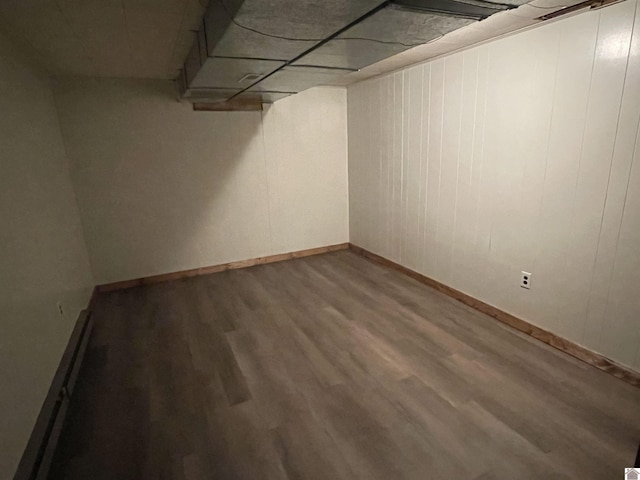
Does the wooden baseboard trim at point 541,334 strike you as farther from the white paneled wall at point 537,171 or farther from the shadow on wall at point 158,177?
the shadow on wall at point 158,177

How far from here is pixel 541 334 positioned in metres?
2.68

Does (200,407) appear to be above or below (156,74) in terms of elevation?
below

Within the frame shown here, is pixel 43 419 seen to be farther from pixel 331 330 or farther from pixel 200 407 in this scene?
pixel 331 330

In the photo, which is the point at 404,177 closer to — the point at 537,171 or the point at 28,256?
the point at 537,171

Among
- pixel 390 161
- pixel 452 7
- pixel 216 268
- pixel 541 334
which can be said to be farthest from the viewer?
pixel 216 268

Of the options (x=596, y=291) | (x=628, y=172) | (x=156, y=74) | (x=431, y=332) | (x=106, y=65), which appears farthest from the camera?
(x=156, y=74)

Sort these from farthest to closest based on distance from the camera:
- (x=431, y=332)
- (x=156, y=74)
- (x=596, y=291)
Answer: (x=156, y=74) < (x=431, y=332) < (x=596, y=291)

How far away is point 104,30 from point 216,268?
2775 millimetres

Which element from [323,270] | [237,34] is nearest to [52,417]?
Result: [237,34]

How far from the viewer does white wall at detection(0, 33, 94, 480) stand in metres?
1.61

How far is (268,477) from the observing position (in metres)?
1.62

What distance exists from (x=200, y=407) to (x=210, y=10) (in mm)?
2184

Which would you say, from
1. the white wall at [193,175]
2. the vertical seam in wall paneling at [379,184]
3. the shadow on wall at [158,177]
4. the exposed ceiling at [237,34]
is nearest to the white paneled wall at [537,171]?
the vertical seam in wall paneling at [379,184]

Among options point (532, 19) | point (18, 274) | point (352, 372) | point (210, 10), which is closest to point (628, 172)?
point (532, 19)
